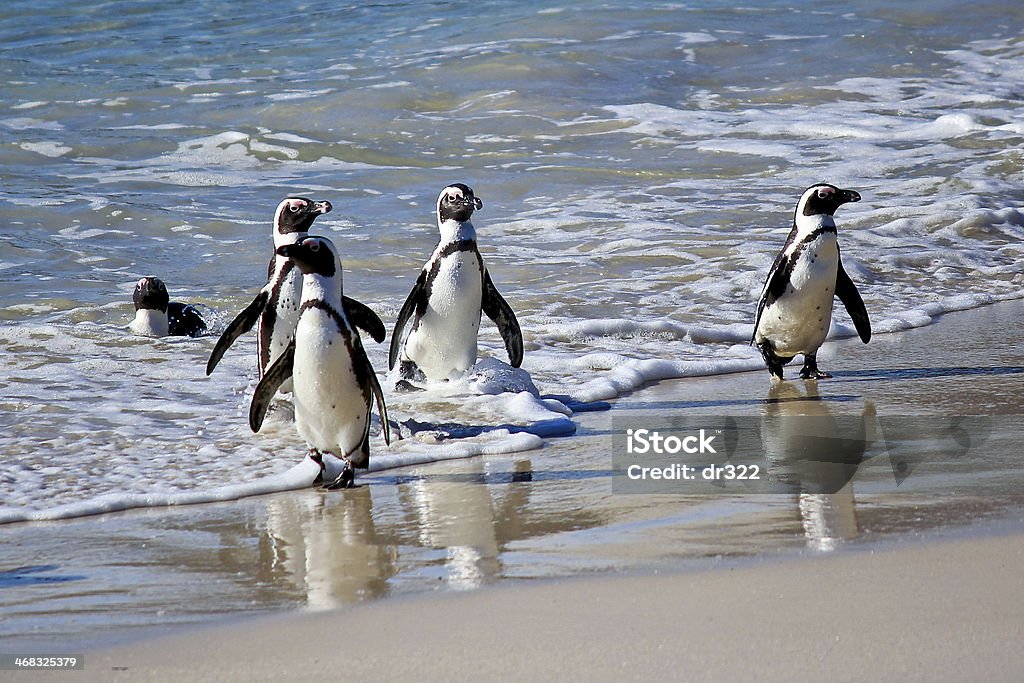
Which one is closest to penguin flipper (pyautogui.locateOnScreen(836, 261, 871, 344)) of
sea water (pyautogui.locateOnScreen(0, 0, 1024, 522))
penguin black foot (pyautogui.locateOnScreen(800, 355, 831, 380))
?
penguin black foot (pyautogui.locateOnScreen(800, 355, 831, 380))

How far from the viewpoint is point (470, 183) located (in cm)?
1277

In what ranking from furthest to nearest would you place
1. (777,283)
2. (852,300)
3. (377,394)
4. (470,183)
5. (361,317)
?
(470,183) → (852,300) → (777,283) → (361,317) → (377,394)

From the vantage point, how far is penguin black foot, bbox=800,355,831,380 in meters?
6.28

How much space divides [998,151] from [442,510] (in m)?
10.4

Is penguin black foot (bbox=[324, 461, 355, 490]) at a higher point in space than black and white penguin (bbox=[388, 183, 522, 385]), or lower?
Result: lower

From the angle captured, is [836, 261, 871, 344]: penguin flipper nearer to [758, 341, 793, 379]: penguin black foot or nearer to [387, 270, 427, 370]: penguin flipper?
[758, 341, 793, 379]: penguin black foot

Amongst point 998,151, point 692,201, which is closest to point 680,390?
point 692,201

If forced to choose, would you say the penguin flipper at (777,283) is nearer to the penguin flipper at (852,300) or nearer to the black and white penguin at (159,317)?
the penguin flipper at (852,300)

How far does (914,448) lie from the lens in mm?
4566

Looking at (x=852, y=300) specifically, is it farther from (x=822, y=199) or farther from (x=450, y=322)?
(x=450, y=322)

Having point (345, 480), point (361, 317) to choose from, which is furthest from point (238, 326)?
point (345, 480)

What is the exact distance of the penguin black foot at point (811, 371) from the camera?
628 cm

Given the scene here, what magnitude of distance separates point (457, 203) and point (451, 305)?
0.45 m

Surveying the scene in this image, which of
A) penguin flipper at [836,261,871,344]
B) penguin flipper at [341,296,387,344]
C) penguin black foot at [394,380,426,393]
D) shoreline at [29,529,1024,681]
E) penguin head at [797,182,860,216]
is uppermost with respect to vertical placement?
penguin head at [797,182,860,216]
